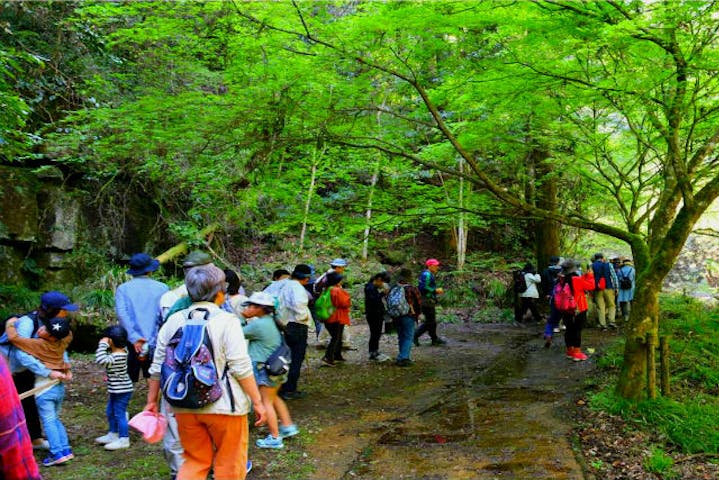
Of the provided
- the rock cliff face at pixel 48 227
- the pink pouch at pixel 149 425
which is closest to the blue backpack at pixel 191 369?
the pink pouch at pixel 149 425

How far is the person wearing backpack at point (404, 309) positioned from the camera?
941 cm

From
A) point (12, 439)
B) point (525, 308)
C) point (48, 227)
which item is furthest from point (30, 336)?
point (525, 308)

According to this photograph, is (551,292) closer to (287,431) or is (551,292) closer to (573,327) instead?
(573,327)

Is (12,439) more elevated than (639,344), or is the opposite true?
(12,439)

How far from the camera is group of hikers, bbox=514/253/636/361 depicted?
372 inches

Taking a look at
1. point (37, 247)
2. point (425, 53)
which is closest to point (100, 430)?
point (425, 53)

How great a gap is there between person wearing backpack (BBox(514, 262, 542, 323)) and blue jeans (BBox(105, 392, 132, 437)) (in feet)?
35.6

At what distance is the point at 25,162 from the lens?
13031mm

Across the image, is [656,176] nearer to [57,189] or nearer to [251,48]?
[251,48]

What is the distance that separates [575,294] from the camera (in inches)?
370

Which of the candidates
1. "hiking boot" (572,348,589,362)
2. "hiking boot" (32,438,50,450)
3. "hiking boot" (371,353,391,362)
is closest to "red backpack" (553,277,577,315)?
"hiking boot" (572,348,589,362)

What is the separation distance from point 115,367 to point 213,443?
7.80 ft

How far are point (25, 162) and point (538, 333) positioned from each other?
1344 centimetres

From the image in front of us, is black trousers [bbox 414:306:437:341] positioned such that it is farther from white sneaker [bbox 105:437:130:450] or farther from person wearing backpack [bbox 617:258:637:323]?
white sneaker [bbox 105:437:130:450]
